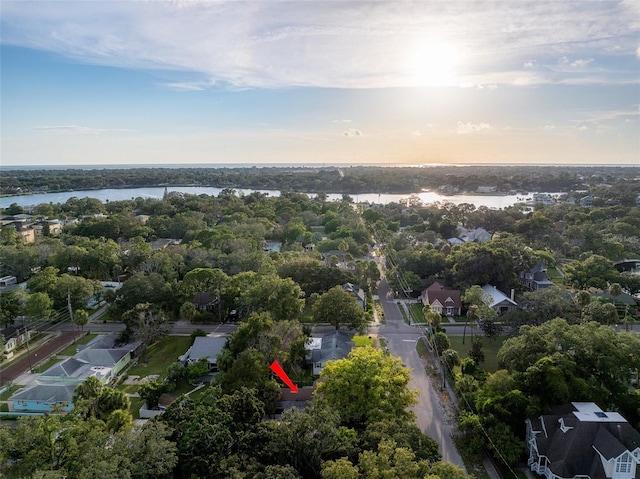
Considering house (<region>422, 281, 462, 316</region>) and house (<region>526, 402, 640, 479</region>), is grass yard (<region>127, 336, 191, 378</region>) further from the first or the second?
house (<region>526, 402, 640, 479</region>)

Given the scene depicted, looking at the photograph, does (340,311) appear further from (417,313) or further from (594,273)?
(594,273)

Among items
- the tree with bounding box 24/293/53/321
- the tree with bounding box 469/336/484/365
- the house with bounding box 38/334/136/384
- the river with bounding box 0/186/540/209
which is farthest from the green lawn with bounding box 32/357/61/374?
the river with bounding box 0/186/540/209

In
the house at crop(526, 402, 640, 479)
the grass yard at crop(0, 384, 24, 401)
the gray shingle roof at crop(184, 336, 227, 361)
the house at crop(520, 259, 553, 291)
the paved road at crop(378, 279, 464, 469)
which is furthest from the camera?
the house at crop(520, 259, 553, 291)

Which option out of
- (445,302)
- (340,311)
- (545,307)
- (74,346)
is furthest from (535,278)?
(74,346)

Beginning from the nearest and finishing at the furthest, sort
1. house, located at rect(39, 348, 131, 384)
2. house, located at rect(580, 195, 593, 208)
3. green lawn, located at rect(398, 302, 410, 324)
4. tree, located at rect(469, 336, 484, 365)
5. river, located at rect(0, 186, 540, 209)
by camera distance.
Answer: house, located at rect(39, 348, 131, 384) → tree, located at rect(469, 336, 484, 365) → green lawn, located at rect(398, 302, 410, 324) → house, located at rect(580, 195, 593, 208) → river, located at rect(0, 186, 540, 209)

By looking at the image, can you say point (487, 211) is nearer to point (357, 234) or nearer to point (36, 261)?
point (357, 234)

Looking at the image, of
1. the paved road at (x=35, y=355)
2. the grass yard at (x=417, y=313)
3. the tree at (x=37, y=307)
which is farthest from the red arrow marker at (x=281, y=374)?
the tree at (x=37, y=307)
